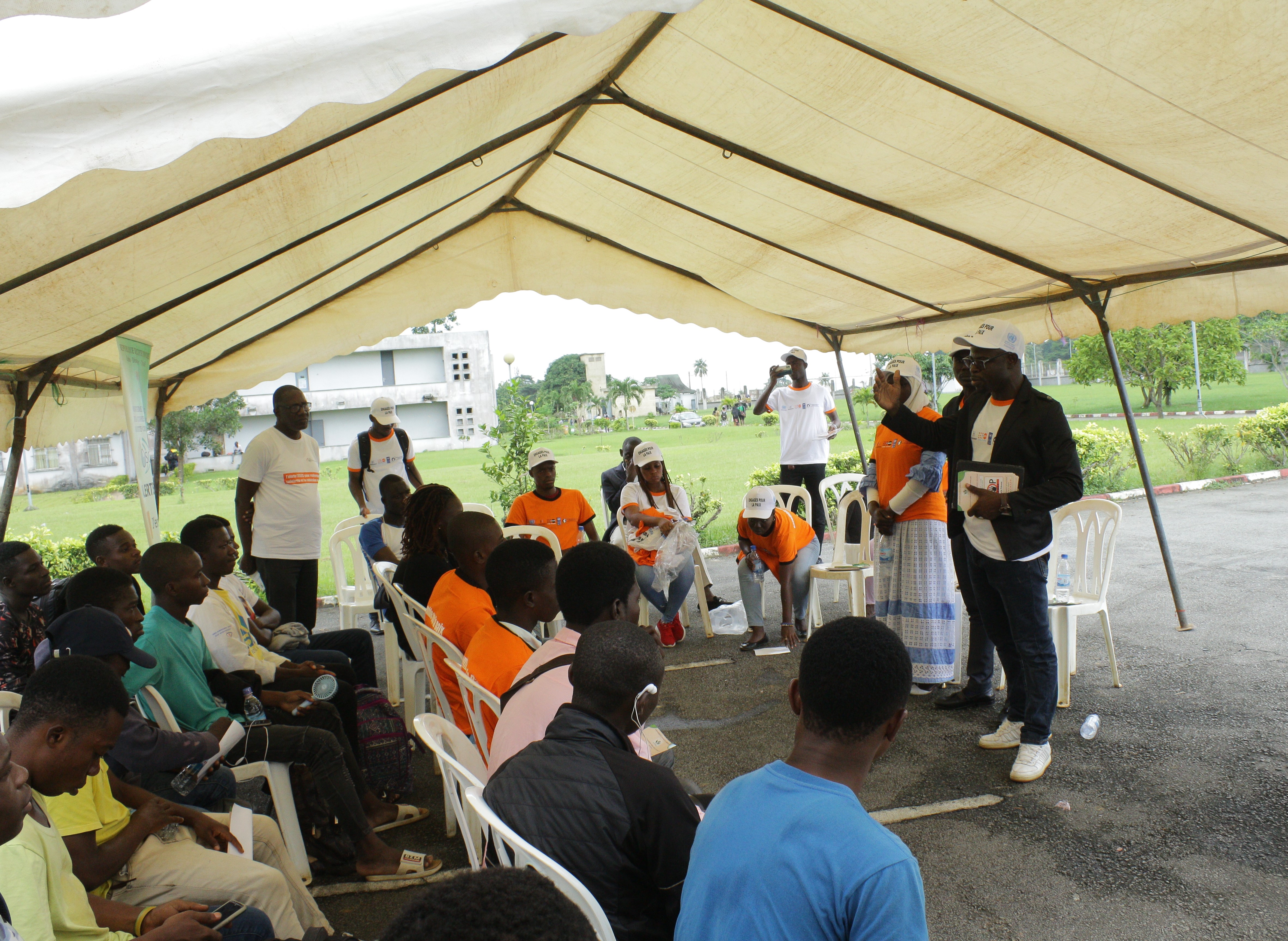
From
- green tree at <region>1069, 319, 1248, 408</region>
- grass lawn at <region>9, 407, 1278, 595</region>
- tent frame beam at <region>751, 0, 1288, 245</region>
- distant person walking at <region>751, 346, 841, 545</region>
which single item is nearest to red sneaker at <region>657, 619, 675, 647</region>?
distant person walking at <region>751, 346, 841, 545</region>

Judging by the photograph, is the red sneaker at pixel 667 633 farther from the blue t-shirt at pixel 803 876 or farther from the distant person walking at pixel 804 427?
the blue t-shirt at pixel 803 876

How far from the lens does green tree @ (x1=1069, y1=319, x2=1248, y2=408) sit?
93.0 feet

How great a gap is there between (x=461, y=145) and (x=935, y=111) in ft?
7.54

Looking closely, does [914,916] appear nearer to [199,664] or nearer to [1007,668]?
[199,664]

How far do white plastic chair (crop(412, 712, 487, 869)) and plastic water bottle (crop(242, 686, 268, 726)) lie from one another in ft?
3.17

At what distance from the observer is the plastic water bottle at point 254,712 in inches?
126

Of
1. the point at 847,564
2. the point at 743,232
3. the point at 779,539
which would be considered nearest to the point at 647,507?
the point at 779,539

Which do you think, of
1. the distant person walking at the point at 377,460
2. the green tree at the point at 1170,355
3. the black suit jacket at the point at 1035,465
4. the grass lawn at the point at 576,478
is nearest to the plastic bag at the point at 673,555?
the distant person walking at the point at 377,460

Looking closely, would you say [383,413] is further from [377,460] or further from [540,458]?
[540,458]

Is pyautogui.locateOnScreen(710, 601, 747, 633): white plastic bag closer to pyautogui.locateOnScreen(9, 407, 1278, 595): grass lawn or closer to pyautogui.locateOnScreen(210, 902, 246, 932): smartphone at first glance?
pyautogui.locateOnScreen(210, 902, 246, 932): smartphone

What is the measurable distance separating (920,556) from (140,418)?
446cm

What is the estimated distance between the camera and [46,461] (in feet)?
126

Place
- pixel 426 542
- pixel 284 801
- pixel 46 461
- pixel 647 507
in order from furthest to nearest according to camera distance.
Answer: pixel 46 461 → pixel 647 507 → pixel 426 542 → pixel 284 801

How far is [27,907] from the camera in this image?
1729mm
